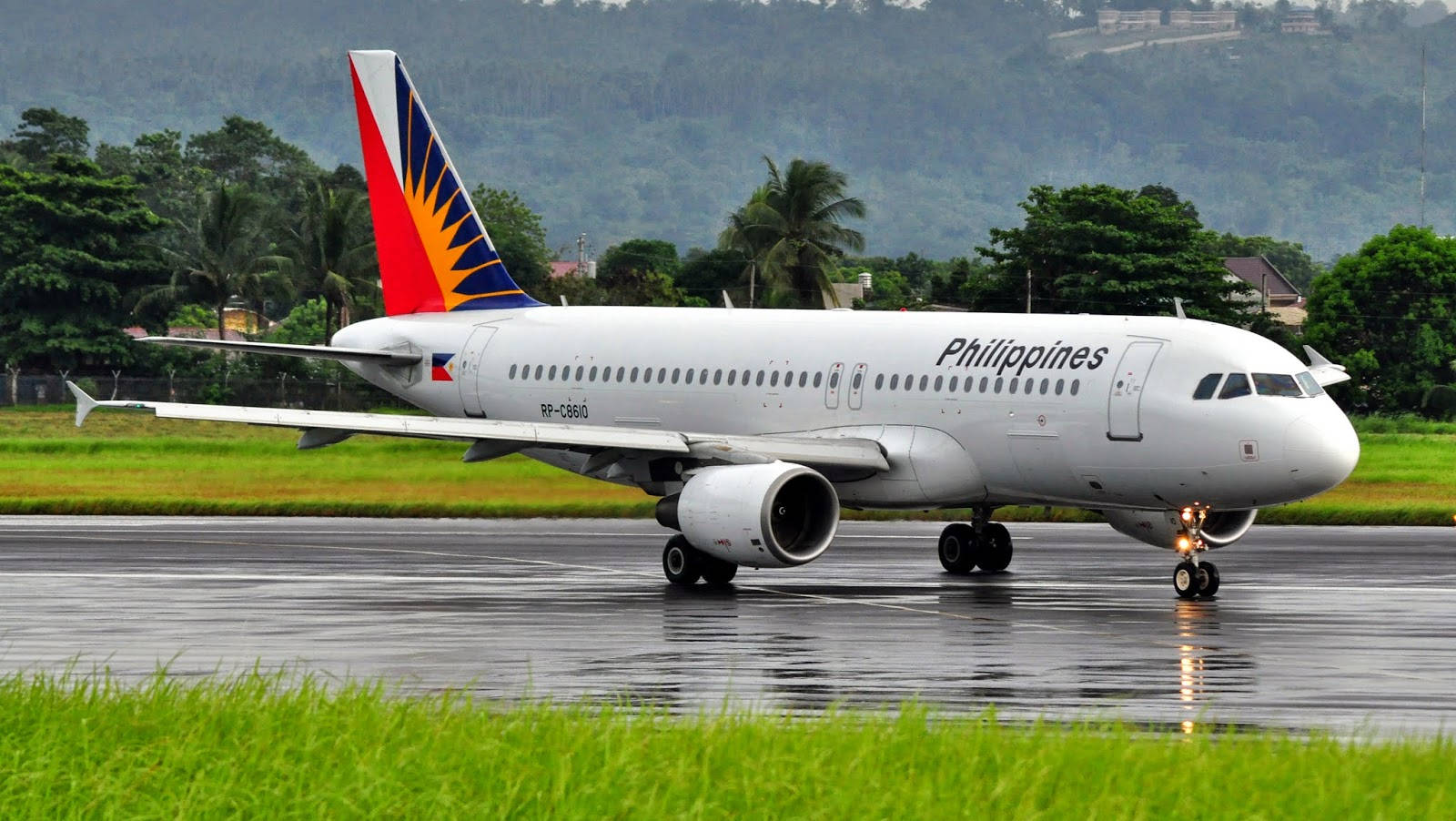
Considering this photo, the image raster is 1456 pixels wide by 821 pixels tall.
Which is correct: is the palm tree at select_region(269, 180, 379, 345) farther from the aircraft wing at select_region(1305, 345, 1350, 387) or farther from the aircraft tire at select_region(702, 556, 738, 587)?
the aircraft tire at select_region(702, 556, 738, 587)

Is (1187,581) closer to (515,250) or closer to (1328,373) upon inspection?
(1328,373)

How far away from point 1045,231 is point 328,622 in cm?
9114

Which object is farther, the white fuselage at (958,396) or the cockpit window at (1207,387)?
the cockpit window at (1207,387)

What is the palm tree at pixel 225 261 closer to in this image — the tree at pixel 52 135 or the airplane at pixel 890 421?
the tree at pixel 52 135

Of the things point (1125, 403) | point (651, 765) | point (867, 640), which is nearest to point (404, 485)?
point (1125, 403)

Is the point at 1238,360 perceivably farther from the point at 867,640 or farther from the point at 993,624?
the point at 867,640

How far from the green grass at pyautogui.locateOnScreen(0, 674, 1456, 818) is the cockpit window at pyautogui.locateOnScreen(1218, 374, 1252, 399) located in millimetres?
14005

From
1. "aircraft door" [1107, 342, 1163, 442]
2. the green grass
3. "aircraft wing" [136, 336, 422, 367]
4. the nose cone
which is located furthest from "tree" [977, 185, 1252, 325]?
the green grass

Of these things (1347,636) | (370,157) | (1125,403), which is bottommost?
(1347,636)

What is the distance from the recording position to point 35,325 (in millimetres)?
112688

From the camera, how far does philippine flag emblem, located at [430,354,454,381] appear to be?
122ft

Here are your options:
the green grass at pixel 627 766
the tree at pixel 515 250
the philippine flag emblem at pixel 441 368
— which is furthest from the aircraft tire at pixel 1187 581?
the tree at pixel 515 250

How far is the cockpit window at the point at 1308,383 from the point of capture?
92.7 feet

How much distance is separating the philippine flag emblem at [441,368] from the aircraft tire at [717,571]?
8.81 meters
